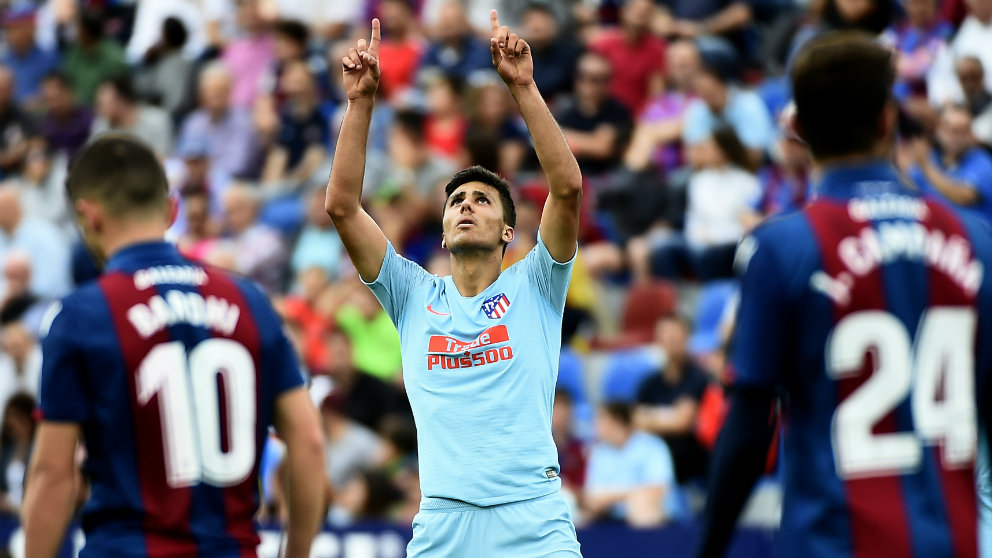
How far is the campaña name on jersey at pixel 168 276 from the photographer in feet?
14.9

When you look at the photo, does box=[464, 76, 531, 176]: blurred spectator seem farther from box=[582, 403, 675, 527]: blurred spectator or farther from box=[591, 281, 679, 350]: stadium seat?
box=[582, 403, 675, 527]: blurred spectator

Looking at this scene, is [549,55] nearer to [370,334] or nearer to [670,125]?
[670,125]

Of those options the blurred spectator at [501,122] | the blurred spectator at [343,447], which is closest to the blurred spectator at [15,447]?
the blurred spectator at [343,447]

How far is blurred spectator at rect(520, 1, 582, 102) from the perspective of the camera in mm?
14570

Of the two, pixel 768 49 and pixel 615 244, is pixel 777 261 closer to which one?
pixel 615 244

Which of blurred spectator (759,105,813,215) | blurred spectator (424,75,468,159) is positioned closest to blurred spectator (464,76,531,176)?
blurred spectator (424,75,468,159)

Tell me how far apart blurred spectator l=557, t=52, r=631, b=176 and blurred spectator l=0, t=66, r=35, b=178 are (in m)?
6.69

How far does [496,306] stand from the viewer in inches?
236

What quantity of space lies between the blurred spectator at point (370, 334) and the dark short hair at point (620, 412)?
2.26 metres

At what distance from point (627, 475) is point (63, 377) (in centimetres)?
733

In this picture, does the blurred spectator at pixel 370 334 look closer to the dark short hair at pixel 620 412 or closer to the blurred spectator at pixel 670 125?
the dark short hair at pixel 620 412

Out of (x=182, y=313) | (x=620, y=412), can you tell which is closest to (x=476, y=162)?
(x=620, y=412)

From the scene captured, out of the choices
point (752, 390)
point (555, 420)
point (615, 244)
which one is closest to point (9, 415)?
point (555, 420)

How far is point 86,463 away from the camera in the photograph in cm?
445
